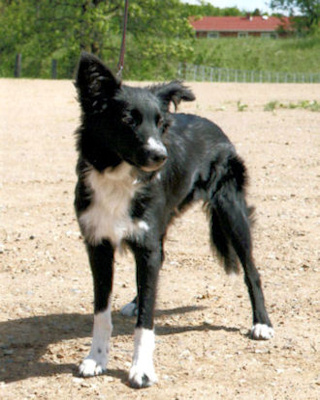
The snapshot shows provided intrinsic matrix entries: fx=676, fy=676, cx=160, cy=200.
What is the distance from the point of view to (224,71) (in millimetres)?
39344

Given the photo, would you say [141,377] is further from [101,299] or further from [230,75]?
[230,75]

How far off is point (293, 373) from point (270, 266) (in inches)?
77.5

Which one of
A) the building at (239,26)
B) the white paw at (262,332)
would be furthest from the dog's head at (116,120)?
the building at (239,26)

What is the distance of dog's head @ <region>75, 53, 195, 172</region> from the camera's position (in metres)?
3.56

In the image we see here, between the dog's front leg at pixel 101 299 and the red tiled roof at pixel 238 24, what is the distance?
84.1m

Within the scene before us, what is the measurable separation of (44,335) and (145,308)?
0.96 m

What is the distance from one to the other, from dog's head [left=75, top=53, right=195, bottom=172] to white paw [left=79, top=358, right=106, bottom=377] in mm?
1126

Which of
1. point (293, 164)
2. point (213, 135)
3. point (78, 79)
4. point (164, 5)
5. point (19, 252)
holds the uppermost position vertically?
point (164, 5)

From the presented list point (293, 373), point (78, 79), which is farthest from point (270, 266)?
point (78, 79)

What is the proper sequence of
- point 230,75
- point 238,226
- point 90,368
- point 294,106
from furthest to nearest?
point 230,75
point 294,106
point 238,226
point 90,368

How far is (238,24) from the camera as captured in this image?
8675cm

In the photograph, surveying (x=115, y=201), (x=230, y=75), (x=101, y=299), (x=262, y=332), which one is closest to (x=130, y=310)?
(x=101, y=299)

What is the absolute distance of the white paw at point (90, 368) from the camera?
3.82 metres

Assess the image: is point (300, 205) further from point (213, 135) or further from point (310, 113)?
point (310, 113)
